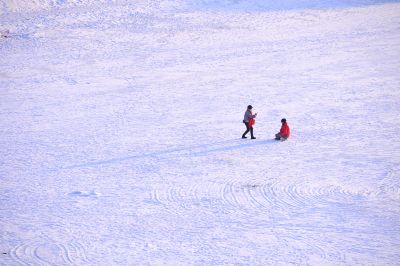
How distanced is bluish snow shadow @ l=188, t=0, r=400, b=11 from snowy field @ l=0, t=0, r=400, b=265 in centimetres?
246

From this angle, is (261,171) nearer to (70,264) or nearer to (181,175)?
(181,175)

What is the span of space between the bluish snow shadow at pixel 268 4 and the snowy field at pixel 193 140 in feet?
8.07

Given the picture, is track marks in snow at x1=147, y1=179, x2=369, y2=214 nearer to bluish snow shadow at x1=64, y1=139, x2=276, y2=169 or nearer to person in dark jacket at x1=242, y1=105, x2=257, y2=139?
bluish snow shadow at x1=64, y1=139, x2=276, y2=169

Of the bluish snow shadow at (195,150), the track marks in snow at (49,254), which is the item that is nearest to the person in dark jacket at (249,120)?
the bluish snow shadow at (195,150)

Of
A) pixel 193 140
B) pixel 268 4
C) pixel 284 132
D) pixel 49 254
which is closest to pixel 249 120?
pixel 284 132

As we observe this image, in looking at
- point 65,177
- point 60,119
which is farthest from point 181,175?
point 60,119

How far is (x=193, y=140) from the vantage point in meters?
15.3

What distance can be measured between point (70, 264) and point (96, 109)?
1081 cm

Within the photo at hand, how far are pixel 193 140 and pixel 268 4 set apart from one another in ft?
75.1

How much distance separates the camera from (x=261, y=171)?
12719 mm

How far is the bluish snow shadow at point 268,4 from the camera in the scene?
34.3 meters

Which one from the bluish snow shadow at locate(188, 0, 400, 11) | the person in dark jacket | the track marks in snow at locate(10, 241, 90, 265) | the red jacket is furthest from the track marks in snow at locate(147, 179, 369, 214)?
the bluish snow shadow at locate(188, 0, 400, 11)

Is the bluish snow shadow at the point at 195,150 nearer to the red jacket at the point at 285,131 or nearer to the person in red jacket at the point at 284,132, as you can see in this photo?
the person in red jacket at the point at 284,132

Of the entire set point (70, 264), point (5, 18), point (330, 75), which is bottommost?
point (70, 264)
